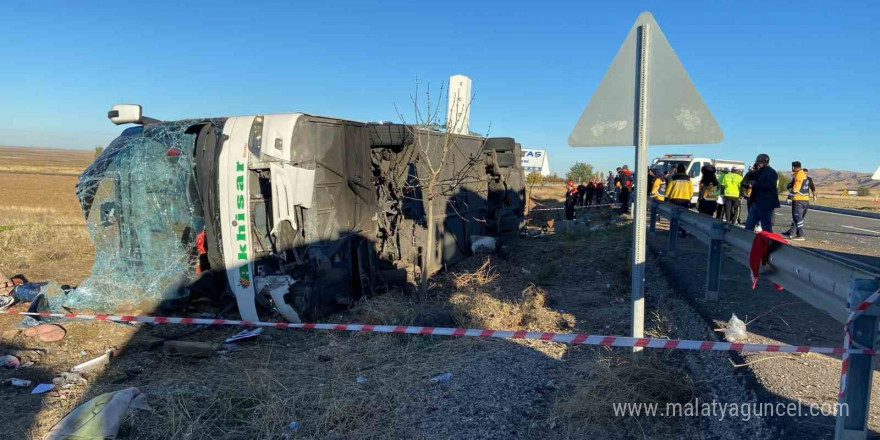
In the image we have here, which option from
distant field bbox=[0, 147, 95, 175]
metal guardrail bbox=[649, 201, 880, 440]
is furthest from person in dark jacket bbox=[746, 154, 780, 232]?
distant field bbox=[0, 147, 95, 175]

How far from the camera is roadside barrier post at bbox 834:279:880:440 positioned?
259 centimetres

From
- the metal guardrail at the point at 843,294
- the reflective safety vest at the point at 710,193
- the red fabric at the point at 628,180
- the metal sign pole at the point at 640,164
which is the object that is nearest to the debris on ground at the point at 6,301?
the metal sign pole at the point at 640,164

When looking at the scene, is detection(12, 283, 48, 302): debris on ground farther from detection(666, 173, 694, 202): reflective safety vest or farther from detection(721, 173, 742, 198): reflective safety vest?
detection(721, 173, 742, 198): reflective safety vest

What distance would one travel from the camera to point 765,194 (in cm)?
998

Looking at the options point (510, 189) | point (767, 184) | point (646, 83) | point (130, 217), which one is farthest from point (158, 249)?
point (767, 184)

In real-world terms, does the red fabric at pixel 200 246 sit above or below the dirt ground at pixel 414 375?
above

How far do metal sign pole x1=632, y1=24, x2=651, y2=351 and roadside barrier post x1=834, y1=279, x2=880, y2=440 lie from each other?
1.35 m

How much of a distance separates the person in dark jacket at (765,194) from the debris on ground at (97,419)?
399 inches

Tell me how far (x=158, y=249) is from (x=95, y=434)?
3.75 metres

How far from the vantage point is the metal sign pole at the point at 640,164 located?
384 centimetres

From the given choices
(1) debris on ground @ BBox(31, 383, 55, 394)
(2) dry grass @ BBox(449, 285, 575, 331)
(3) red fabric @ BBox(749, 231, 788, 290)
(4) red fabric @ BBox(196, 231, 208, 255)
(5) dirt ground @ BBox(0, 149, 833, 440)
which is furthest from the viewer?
(4) red fabric @ BBox(196, 231, 208, 255)

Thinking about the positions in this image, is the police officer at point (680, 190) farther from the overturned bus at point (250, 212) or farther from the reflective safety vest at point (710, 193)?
the overturned bus at point (250, 212)

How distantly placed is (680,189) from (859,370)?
29.5 ft

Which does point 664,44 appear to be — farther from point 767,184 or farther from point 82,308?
point 767,184
